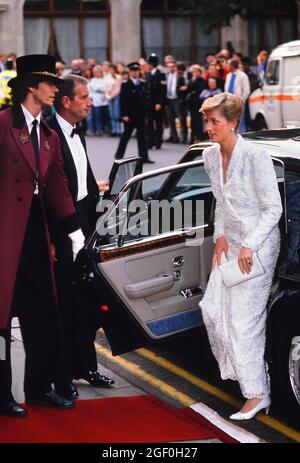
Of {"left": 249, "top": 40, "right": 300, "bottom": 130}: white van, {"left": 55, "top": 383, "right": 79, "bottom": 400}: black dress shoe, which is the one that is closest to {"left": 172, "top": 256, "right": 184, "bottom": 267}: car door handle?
{"left": 55, "top": 383, "right": 79, "bottom": 400}: black dress shoe

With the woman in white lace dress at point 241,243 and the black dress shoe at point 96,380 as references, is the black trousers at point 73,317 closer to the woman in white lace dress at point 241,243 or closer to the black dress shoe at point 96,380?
the black dress shoe at point 96,380

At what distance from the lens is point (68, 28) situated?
38812 millimetres

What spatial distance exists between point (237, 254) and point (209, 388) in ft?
3.76

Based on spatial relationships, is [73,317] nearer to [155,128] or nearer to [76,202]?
[76,202]

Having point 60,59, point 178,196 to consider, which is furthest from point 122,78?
point 178,196

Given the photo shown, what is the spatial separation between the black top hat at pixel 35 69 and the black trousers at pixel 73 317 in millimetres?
889

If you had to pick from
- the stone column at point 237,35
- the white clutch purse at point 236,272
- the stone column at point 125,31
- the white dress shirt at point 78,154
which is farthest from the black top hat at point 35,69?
the stone column at point 237,35

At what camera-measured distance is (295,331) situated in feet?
19.0

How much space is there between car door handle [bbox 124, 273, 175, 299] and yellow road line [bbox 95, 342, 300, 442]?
0.73 metres

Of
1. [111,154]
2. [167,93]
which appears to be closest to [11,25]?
[167,93]

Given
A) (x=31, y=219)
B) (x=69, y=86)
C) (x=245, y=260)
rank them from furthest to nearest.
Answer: (x=69, y=86)
(x=31, y=219)
(x=245, y=260)

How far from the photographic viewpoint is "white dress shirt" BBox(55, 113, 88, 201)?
6605 millimetres

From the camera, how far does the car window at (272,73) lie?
822 inches

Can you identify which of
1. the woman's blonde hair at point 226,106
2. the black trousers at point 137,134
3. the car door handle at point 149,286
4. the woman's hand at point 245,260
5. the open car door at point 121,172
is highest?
the woman's blonde hair at point 226,106
